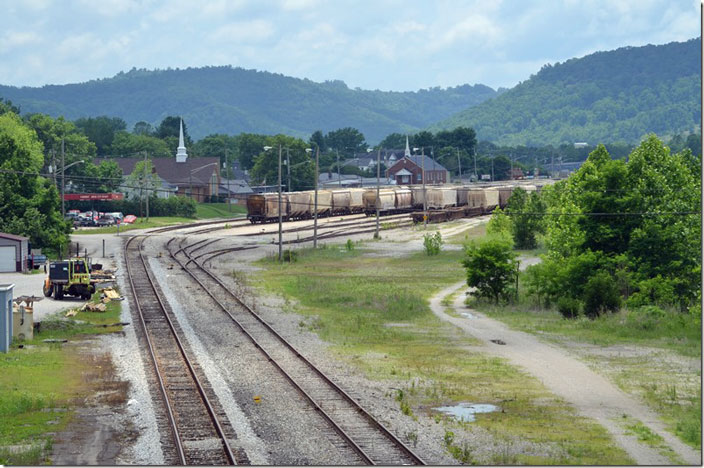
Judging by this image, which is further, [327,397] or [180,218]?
[180,218]

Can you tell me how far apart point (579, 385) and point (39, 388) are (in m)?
15.7

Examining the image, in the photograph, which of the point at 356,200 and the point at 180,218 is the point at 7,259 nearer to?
the point at 180,218

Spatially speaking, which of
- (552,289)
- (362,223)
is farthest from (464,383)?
(362,223)

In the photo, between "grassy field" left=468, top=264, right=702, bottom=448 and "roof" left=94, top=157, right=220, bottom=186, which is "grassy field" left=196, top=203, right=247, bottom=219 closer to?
"roof" left=94, top=157, right=220, bottom=186

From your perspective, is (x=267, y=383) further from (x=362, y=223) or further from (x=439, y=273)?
(x=362, y=223)

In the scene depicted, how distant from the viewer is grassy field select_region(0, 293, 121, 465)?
22.1 m

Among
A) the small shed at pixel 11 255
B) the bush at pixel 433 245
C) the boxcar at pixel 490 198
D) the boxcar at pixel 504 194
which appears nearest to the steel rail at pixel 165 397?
the small shed at pixel 11 255

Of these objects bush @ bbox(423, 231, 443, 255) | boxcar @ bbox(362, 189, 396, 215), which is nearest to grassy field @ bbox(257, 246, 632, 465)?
bush @ bbox(423, 231, 443, 255)

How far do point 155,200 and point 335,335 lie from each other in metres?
85.6

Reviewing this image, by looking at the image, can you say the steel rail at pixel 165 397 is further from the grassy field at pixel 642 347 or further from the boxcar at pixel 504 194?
the boxcar at pixel 504 194

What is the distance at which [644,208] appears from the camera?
46.6m

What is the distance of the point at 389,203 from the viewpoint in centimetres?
11962

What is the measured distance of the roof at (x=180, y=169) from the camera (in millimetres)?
153750

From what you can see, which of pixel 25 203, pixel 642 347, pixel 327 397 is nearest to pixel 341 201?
pixel 25 203
